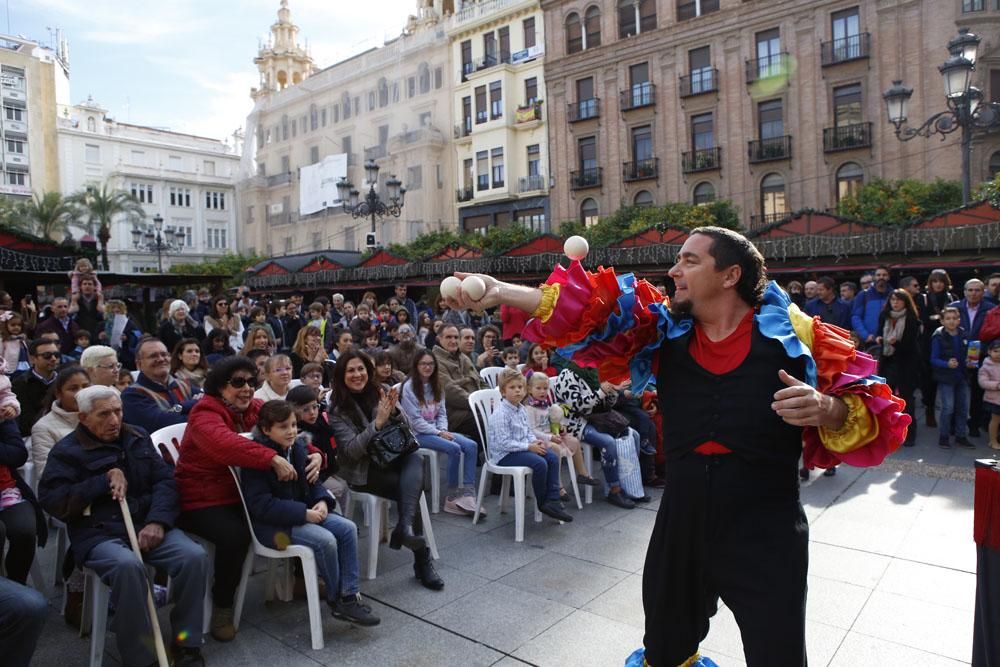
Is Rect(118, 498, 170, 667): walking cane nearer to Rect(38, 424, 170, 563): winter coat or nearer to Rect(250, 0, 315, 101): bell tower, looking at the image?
Rect(38, 424, 170, 563): winter coat

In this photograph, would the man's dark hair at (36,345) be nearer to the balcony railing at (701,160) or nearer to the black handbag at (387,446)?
the black handbag at (387,446)

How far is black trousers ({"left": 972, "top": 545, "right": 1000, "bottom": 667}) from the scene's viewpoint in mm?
2426

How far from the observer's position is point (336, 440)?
4.44 meters

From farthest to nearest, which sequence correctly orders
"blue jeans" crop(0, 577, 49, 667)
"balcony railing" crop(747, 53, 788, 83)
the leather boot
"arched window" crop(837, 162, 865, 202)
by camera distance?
"balcony railing" crop(747, 53, 788, 83)
"arched window" crop(837, 162, 865, 202)
the leather boot
"blue jeans" crop(0, 577, 49, 667)

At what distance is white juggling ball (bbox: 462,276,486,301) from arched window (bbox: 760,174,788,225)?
2525 centimetres

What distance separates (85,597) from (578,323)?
302 centimetres

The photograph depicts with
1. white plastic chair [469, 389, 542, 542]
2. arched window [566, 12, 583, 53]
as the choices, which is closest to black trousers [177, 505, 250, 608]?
white plastic chair [469, 389, 542, 542]

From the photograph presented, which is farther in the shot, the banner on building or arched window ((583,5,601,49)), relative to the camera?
the banner on building

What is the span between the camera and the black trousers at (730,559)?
198cm

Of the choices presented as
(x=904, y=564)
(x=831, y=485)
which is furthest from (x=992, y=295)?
(x=904, y=564)

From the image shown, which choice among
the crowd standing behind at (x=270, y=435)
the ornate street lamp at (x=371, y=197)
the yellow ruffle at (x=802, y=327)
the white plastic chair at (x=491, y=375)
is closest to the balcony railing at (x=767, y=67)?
the ornate street lamp at (x=371, y=197)

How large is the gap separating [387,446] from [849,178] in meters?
23.9

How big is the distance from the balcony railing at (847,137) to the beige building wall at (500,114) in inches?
470

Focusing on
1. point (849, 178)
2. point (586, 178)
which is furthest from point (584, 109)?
point (849, 178)
